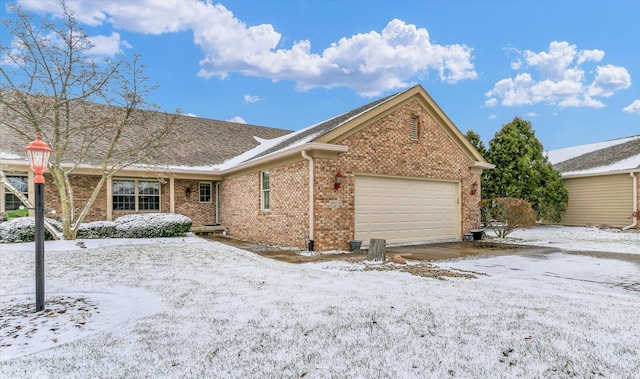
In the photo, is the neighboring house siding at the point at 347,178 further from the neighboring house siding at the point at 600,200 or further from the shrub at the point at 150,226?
Result: the neighboring house siding at the point at 600,200

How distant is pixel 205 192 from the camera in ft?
55.2

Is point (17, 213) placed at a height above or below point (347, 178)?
below

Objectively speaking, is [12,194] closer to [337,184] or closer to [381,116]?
[337,184]

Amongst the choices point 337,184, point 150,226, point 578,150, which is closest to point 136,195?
point 150,226

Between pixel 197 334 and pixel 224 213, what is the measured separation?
12912 millimetres

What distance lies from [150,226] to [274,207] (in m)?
4.93

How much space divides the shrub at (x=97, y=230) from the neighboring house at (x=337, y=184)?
1779 mm

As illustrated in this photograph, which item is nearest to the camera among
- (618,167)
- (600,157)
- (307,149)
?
(307,149)

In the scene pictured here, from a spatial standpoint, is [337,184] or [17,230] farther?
[17,230]

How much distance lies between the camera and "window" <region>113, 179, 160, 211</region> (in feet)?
49.4

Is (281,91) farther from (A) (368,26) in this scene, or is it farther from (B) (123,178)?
(B) (123,178)

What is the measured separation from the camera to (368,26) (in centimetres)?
1498

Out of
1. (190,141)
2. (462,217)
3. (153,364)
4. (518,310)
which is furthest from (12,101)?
(462,217)

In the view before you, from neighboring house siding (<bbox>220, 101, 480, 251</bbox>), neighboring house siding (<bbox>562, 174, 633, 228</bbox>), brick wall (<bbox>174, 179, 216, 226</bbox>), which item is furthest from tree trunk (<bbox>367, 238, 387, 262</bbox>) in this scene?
neighboring house siding (<bbox>562, 174, 633, 228</bbox>)
